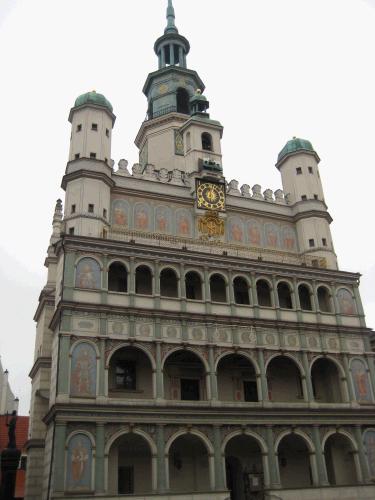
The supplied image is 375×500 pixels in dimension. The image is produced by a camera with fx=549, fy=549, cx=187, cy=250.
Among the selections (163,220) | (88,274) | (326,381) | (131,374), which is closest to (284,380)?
(326,381)

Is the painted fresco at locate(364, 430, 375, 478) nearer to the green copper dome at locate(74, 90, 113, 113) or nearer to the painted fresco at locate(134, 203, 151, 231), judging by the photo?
the painted fresco at locate(134, 203, 151, 231)

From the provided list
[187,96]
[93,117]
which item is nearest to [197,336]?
[93,117]

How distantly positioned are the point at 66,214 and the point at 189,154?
1156cm

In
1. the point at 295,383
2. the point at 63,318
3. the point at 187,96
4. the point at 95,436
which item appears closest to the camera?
the point at 95,436

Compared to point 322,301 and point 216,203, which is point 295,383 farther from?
point 216,203

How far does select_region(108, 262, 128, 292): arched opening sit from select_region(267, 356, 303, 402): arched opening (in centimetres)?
1081

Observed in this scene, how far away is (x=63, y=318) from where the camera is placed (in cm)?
3006

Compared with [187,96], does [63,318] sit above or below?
below

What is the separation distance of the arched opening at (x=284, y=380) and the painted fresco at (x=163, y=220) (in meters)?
11.6

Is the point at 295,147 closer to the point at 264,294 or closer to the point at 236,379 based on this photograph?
the point at 264,294

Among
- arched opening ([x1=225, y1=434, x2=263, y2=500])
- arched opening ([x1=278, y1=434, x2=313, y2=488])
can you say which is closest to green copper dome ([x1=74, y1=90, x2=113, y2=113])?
arched opening ([x1=225, y1=434, x2=263, y2=500])

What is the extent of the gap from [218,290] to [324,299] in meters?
7.90

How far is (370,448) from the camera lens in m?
33.8

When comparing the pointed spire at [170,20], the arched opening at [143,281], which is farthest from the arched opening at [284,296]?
the pointed spire at [170,20]
